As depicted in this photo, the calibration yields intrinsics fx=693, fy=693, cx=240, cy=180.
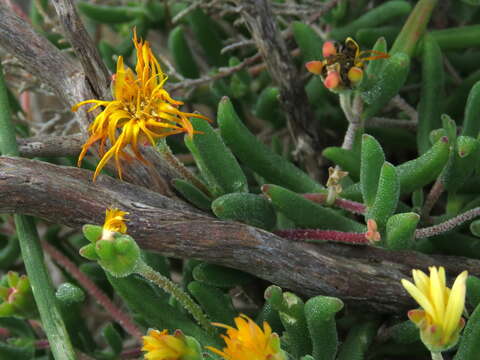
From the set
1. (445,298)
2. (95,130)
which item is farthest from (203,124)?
(445,298)

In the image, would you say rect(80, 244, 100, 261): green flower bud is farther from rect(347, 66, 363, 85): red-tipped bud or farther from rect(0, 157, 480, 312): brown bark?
rect(347, 66, 363, 85): red-tipped bud

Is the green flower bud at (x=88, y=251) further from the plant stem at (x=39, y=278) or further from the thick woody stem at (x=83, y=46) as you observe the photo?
the thick woody stem at (x=83, y=46)

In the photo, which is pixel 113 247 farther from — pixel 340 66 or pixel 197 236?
pixel 340 66

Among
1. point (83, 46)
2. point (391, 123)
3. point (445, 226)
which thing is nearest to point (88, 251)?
point (83, 46)

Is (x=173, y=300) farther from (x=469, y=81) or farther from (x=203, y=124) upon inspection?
(x=469, y=81)

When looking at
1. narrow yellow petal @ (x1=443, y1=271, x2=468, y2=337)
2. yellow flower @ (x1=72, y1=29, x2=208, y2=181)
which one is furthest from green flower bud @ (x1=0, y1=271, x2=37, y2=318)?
narrow yellow petal @ (x1=443, y1=271, x2=468, y2=337)
